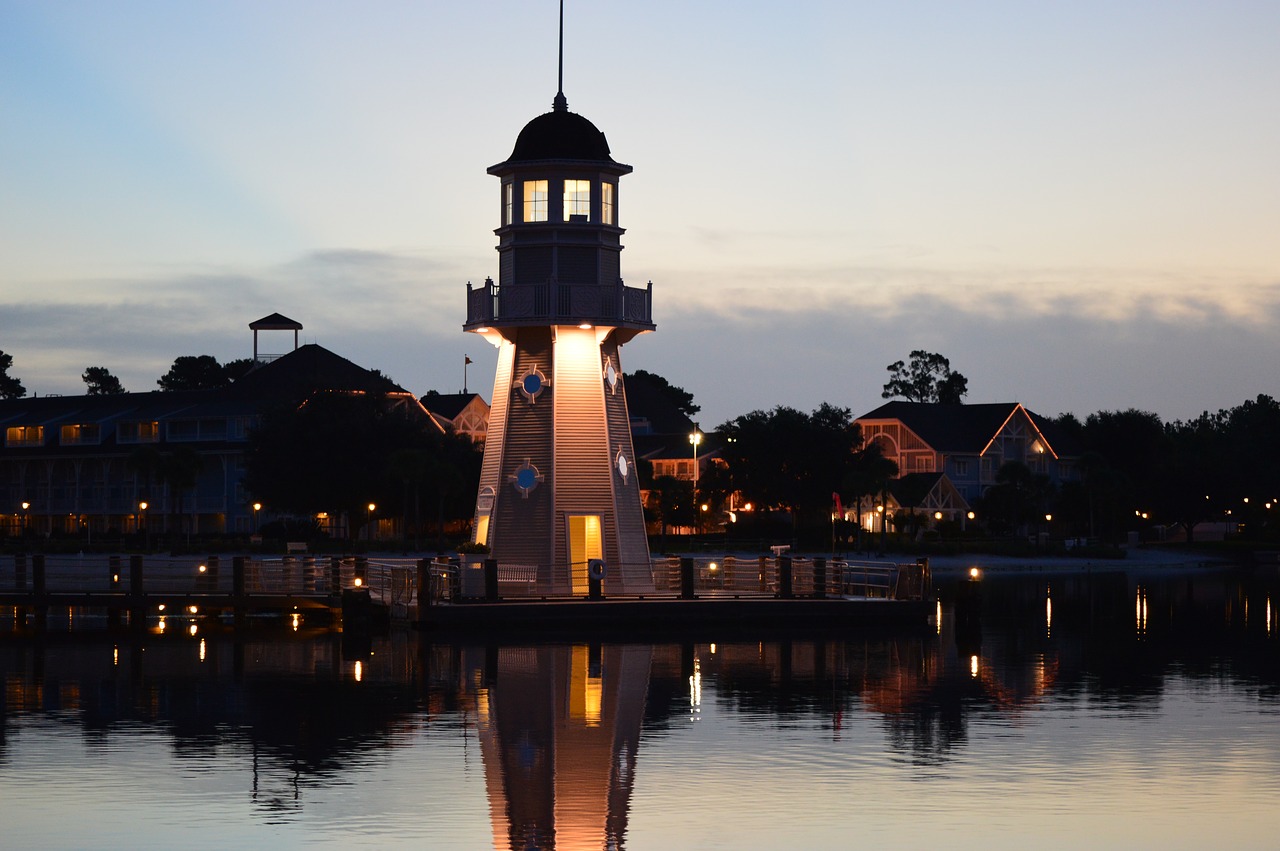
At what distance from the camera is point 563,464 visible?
1719 inches

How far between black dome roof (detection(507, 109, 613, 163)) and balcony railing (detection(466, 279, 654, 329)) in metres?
3.07

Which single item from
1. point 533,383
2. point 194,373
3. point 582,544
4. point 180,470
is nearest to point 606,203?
point 533,383

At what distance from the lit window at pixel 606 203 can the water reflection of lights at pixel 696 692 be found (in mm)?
14526

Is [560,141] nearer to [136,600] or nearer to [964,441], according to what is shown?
[136,600]

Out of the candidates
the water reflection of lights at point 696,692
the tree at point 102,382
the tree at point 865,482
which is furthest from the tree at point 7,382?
the water reflection of lights at point 696,692

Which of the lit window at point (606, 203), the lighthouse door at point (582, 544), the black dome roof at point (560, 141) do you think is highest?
the black dome roof at point (560, 141)

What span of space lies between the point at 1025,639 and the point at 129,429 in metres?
80.7

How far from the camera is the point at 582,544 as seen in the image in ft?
145

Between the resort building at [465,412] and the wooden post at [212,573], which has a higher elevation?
the resort building at [465,412]

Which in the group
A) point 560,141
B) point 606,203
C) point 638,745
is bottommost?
point 638,745

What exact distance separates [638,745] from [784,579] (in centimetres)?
2250

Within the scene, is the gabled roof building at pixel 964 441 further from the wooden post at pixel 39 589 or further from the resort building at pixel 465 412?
the wooden post at pixel 39 589

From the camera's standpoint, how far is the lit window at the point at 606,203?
44.9 m

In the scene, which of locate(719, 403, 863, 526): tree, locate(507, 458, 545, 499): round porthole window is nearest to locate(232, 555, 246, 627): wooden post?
locate(507, 458, 545, 499): round porthole window
